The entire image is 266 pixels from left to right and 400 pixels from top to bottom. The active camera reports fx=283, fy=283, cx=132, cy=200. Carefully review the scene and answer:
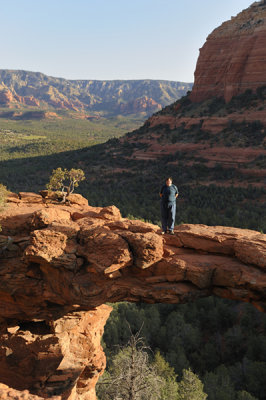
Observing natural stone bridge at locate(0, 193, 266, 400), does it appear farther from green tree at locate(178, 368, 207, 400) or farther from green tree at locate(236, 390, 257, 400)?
green tree at locate(236, 390, 257, 400)

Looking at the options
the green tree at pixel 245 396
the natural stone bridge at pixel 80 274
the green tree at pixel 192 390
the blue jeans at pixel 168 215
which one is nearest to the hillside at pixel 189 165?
the green tree at pixel 245 396

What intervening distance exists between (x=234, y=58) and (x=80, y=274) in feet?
212

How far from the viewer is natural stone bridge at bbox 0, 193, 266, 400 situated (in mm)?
9992

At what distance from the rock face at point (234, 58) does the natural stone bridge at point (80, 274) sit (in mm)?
57696

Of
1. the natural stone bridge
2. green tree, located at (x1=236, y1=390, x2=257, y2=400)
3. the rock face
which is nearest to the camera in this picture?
the natural stone bridge

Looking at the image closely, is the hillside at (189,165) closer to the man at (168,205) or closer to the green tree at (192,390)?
the green tree at (192,390)

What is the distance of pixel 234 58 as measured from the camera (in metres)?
60.7

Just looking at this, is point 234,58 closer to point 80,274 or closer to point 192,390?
point 192,390

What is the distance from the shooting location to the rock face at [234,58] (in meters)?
58.4

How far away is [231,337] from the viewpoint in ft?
65.6

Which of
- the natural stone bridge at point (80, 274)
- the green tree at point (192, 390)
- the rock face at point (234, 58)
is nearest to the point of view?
the natural stone bridge at point (80, 274)

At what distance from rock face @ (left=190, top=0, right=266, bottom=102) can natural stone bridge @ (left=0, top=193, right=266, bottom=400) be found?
57.7 metres

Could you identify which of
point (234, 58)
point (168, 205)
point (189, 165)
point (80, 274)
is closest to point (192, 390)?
point (80, 274)

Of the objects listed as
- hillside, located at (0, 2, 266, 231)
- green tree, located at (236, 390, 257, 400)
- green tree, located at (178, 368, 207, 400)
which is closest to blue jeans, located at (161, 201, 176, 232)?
green tree, located at (178, 368, 207, 400)
